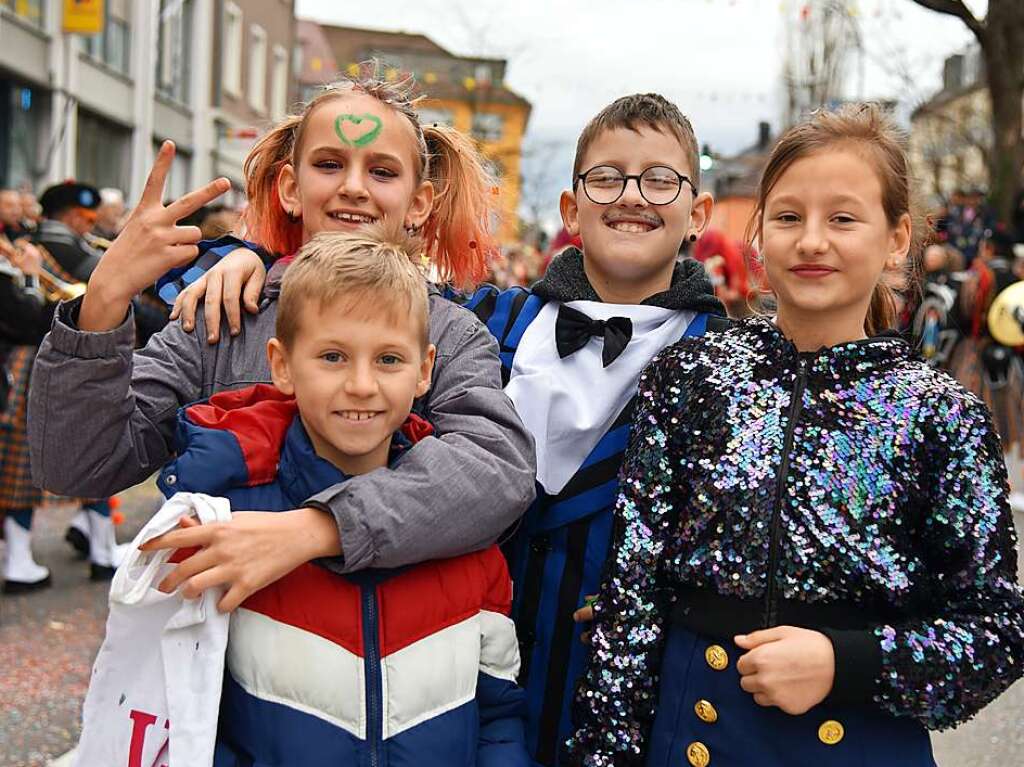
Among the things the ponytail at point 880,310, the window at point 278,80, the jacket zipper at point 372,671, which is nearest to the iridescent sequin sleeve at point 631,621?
the jacket zipper at point 372,671

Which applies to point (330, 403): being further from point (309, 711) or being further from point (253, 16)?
point (253, 16)

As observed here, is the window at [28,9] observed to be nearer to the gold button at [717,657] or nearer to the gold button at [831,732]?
the gold button at [717,657]

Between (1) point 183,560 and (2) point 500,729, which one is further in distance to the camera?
(2) point 500,729

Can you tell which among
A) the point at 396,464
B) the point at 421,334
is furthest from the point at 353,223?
the point at 396,464

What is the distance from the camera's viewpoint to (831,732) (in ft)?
5.70

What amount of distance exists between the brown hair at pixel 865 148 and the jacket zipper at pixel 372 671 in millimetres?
1008

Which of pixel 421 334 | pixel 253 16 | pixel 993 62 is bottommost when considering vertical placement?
pixel 421 334

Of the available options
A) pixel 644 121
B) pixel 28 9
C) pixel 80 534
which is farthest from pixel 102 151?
pixel 644 121

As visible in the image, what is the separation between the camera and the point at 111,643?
171 centimetres

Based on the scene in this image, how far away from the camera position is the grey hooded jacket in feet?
5.59

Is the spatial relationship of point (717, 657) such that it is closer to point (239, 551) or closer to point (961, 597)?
point (961, 597)

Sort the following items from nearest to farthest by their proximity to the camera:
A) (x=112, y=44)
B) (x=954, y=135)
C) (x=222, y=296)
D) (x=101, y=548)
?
(x=222, y=296), (x=101, y=548), (x=112, y=44), (x=954, y=135)

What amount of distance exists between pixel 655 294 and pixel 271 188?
888 millimetres

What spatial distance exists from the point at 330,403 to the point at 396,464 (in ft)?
0.53
